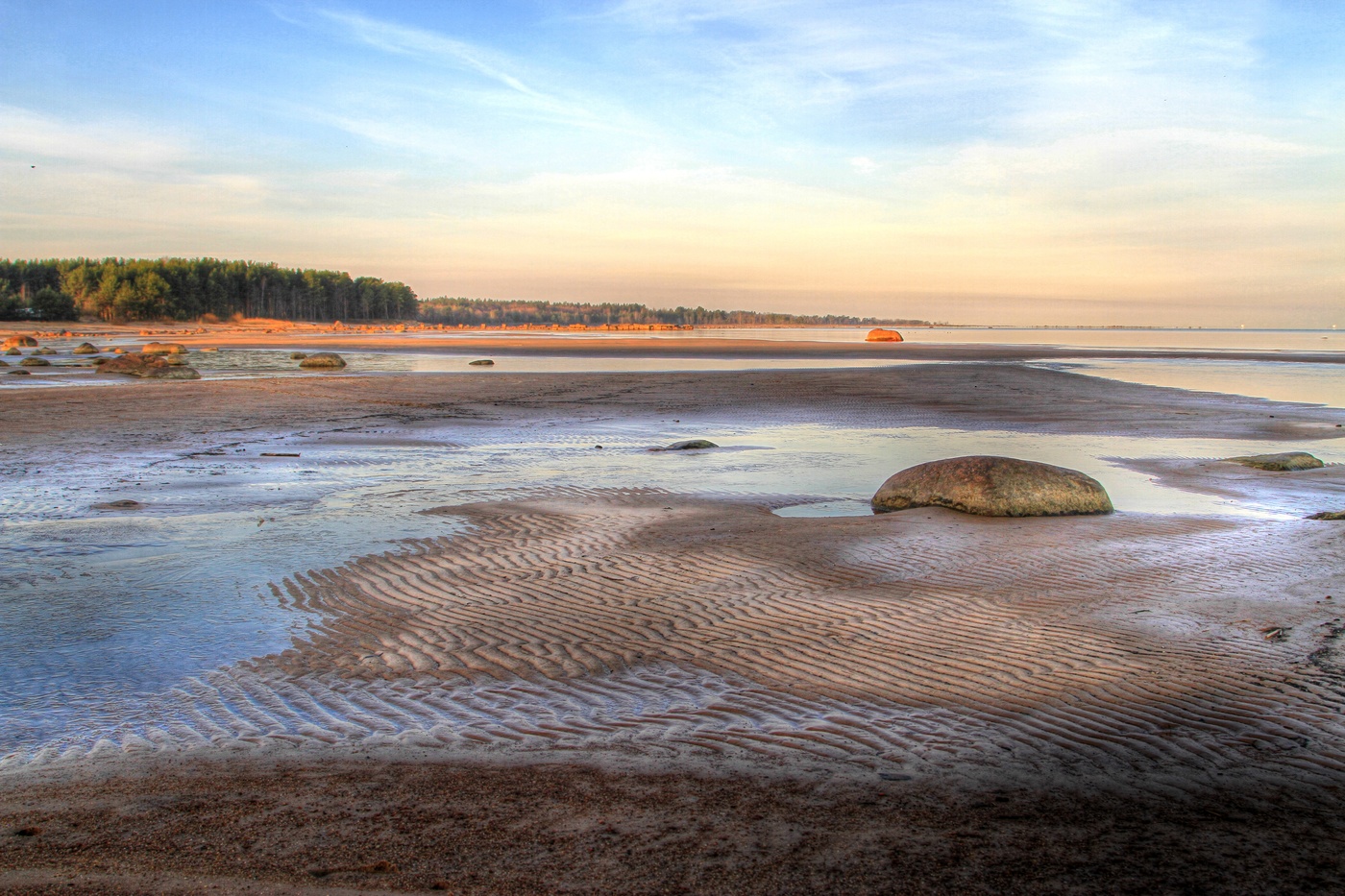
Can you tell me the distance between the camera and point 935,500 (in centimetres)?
1003

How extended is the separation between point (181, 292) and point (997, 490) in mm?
113657

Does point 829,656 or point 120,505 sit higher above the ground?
point 829,656

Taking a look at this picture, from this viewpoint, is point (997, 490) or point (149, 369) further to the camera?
point (149, 369)

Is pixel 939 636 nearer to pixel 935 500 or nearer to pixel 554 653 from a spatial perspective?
pixel 554 653

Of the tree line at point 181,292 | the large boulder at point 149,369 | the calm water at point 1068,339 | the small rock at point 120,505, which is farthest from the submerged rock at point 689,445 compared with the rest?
the tree line at point 181,292

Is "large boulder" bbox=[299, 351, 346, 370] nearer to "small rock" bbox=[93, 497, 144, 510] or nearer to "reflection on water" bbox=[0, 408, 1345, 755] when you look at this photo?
"reflection on water" bbox=[0, 408, 1345, 755]

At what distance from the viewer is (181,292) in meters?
105

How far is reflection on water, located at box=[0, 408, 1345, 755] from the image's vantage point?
544cm

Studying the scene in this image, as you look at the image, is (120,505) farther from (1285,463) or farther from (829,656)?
(1285,463)

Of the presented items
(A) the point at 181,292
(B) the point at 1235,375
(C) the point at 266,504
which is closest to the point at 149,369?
(C) the point at 266,504

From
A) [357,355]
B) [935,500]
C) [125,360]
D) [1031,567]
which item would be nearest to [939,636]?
[1031,567]

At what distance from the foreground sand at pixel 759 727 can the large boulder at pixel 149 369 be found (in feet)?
78.0

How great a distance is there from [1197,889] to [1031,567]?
15.4 ft

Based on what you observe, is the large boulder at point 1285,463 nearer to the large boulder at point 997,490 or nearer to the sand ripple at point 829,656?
the large boulder at point 997,490
